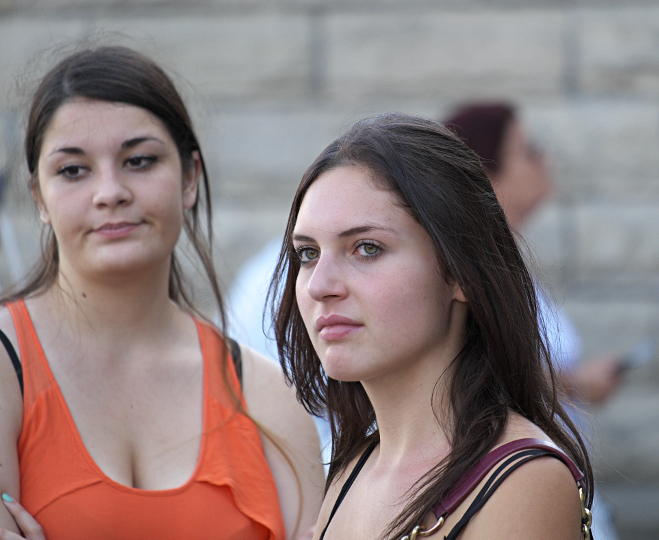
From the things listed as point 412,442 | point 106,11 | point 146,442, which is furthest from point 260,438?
point 106,11

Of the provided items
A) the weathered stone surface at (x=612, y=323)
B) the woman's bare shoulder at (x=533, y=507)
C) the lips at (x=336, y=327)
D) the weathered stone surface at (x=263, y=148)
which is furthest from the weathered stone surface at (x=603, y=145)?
the woman's bare shoulder at (x=533, y=507)

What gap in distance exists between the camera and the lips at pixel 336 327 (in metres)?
1.64

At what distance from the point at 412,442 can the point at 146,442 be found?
2.63ft

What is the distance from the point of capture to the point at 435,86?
5008 millimetres

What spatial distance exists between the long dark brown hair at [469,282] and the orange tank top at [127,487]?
0.66 m

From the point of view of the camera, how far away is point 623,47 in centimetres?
495

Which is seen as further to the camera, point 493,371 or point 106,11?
point 106,11

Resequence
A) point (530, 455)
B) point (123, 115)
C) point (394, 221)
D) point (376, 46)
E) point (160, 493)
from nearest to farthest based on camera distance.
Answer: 1. point (530, 455)
2. point (394, 221)
3. point (160, 493)
4. point (123, 115)
5. point (376, 46)

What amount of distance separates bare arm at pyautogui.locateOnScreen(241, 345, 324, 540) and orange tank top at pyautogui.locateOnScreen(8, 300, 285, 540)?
4 centimetres

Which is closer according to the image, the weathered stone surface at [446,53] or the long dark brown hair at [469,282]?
the long dark brown hair at [469,282]

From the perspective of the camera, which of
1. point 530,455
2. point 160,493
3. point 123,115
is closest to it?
point 530,455

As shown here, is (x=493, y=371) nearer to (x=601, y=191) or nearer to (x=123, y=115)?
(x=123, y=115)

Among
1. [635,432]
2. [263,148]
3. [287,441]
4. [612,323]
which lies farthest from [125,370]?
[635,432]

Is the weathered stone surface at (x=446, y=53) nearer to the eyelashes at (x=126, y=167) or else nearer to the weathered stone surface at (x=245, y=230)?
the weathered stone surface at (x=245, y=230)
